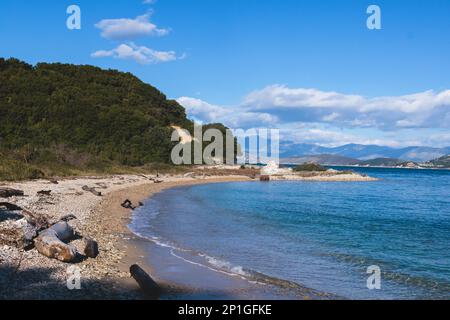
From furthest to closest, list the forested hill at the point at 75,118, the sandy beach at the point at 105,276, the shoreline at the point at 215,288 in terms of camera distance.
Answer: the forested hill at the point at 75,118
the shoreline at the point at 215,288
the sandy beach at the point at 105,276

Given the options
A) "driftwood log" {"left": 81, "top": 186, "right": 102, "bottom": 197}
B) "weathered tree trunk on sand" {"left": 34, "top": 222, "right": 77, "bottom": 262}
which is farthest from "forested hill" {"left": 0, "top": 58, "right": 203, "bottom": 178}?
"weathered tree trunk on sand" {"left": 34, "top": 222, "right": 77, "bottom": 262}

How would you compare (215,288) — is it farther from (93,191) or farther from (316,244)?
(93,191)

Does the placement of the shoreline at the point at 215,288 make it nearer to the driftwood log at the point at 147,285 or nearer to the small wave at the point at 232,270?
the small wave at the point at 232,270

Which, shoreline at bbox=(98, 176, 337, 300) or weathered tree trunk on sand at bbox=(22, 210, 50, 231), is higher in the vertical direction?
weathered tree trunk on sand at bbox=(22, 210, 50, 231)

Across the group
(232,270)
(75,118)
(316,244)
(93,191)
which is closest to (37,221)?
(232,270)

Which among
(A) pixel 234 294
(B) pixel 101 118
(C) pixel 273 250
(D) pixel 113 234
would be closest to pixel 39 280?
(A) pixel 234 294

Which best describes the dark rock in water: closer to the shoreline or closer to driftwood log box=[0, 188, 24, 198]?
the shoreline

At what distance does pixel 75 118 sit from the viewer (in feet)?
209

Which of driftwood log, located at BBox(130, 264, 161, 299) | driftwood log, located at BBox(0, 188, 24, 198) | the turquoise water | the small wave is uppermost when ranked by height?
driftwood log, located at BBox(0, 188, 24, 198)

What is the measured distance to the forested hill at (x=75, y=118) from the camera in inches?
2216

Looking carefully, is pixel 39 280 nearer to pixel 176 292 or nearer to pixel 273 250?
pixel 176 292

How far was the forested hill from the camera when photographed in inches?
2216

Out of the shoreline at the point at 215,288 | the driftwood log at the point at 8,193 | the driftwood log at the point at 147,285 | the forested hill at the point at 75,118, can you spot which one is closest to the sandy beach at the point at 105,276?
the shoreline at the point at 215,288

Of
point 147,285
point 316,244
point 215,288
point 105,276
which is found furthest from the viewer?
point 316,244
